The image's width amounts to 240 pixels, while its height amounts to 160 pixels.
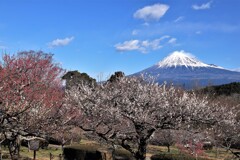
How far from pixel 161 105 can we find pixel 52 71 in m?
12.8

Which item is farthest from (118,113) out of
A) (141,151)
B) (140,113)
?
(141,151)

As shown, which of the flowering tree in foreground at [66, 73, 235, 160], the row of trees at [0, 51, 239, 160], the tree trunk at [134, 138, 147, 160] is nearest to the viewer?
the row of trees at [0, 51, 239, 160]

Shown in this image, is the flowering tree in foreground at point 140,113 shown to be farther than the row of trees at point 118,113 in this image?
Yes

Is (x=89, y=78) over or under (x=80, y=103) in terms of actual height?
over

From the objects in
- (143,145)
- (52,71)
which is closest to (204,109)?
(143,145)

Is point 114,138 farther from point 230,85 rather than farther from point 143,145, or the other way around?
point 230,85

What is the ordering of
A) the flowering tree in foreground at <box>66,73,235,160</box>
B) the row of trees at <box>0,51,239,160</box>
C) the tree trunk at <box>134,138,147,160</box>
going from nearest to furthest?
the row of trees at <box>0,51,239,160</box> < the flowering tree in foreground at <box>66,73,235,160</box> < the tree trunk at <box>134,138,147,160</box>

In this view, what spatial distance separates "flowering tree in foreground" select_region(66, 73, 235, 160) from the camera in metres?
15.7

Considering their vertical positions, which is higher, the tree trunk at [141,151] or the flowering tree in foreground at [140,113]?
the flowering tree in foreground at [140,113]

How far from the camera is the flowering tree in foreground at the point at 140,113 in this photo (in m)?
15.7

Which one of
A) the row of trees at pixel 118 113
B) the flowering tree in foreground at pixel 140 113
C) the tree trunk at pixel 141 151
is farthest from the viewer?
the tree trunk at pixel 141 151

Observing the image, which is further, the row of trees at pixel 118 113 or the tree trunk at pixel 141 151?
the tree trunk at pixel 141 151

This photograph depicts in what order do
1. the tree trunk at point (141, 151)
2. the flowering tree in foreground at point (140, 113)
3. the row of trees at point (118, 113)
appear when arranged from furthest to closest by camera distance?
the tree trunk at point (141, 151) < the flowering tree in foreground at point (140, 113) < the row of trees at point (118, 113)

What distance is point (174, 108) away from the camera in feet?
52.3
